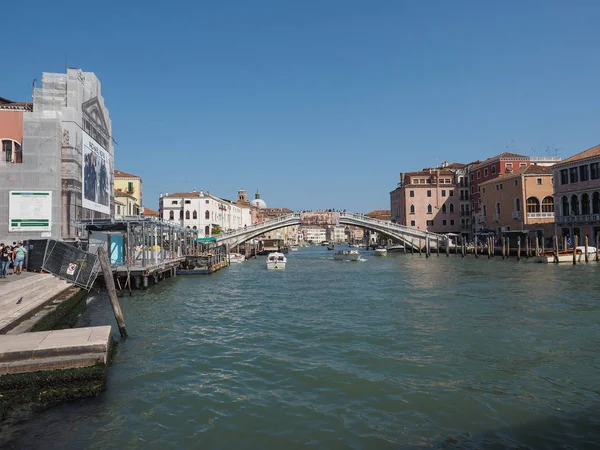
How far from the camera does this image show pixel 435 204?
50281 mm

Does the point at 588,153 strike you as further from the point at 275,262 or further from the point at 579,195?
the point at 275,262

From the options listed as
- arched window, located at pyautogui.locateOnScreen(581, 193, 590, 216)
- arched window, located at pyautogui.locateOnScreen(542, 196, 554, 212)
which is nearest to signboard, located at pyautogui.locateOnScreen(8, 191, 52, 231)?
arched window, located at pyautogui.locateOnScreen(581, 193, 590, 216)

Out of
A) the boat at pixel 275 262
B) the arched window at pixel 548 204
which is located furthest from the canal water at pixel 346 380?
the arched window at pixel 548 204

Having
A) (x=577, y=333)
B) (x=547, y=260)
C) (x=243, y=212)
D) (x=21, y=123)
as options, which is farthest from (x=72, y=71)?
(x=243, y=212)

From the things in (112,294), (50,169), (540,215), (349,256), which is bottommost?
(112,294)

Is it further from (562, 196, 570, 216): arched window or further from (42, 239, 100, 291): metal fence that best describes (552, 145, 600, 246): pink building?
(42, 239, 100, 291): metal fence

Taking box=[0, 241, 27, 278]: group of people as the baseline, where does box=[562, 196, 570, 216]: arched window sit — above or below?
above

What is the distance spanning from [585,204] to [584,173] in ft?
6.43

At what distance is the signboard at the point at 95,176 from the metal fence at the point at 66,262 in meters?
8.61

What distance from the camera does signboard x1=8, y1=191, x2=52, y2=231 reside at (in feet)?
65.5

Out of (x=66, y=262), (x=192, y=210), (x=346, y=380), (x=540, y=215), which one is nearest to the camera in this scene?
(x=346, y=380)

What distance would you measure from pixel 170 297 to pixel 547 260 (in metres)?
21.0

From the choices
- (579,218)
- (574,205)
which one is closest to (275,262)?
(579,218)

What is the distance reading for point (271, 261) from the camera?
2939 cm
